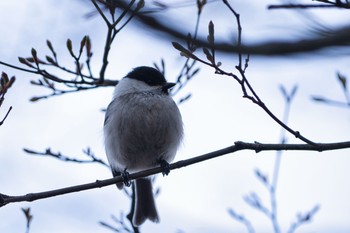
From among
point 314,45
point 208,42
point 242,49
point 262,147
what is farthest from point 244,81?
point 314,45

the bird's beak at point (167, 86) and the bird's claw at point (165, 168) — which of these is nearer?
the bird's claw at point (165, 168)

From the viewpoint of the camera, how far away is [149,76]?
19.8ft

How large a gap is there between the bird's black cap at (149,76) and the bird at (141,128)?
1 centimetres

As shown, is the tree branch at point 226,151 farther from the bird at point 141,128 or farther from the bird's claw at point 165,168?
the bird at point 141,128

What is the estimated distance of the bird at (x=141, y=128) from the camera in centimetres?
543

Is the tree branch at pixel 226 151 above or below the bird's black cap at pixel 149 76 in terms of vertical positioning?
below

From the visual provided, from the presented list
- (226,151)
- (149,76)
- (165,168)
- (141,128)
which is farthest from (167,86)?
(226,151)

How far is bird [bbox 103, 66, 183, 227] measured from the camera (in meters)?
5.43

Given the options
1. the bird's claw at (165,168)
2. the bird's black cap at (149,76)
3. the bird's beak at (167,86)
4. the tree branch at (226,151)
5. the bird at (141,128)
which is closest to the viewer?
the tree branch at (226,151)

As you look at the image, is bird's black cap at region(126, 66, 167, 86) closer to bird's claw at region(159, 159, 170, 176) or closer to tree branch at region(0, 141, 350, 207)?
bird's claw at region(159, 159, 170, 176)

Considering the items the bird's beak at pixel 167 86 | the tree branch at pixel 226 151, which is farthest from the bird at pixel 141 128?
the tree branch at pixel 226 151

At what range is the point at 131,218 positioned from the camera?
565 centimetres

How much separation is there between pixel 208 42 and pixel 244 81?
66 cm

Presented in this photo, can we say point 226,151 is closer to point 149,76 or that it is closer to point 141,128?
point 141,128
